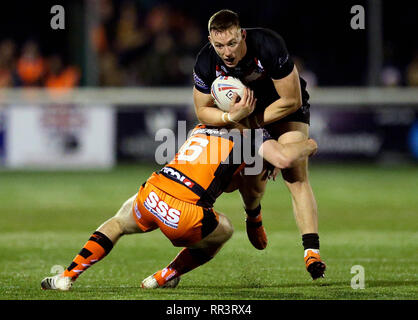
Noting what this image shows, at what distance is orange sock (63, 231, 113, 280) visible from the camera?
22.4 ft

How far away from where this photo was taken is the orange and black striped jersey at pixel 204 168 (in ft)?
22.0

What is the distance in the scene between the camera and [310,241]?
7504 mm

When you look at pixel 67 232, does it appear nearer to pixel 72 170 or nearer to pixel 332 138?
pixel 72 170

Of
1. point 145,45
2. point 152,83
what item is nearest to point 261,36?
point 152,83

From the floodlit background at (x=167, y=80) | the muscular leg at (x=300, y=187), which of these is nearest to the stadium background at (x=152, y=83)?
the floodlit background at (x=167, y=80)

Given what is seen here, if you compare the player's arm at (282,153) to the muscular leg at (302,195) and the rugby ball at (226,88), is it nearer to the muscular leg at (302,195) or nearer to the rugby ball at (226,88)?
the muscular leg at (302,195)

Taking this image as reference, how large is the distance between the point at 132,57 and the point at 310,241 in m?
12.7

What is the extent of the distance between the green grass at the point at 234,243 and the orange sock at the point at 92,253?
6.2 inches

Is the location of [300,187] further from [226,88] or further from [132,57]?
[132,57]

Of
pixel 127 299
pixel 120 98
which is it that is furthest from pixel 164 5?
pixel 127 299

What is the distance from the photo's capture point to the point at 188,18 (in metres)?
19.8

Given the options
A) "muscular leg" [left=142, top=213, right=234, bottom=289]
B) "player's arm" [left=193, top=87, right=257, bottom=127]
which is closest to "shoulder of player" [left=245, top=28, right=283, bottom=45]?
"player's arm" [left=193, top=87, right=257, bottom=127]

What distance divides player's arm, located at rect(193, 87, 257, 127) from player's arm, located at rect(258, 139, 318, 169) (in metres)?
0.37

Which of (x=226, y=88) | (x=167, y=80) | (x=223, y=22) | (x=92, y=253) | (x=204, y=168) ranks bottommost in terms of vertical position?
(x=92, y=253)
